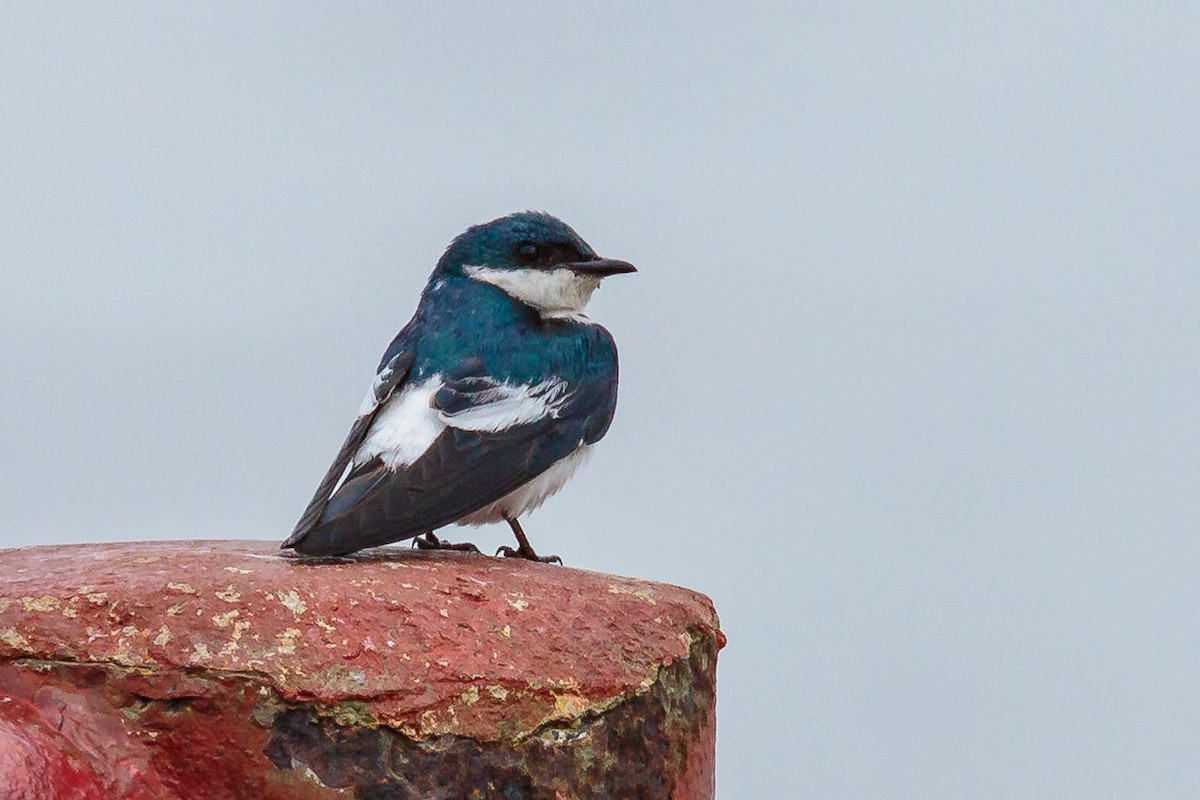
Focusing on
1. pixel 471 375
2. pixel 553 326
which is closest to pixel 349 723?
pixel 471 375

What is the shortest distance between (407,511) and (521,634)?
2.57ft

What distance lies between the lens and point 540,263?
232 inches

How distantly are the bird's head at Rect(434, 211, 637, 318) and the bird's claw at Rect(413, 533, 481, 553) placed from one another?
2.73 ft

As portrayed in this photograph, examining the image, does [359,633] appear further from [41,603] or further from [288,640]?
[41,603]

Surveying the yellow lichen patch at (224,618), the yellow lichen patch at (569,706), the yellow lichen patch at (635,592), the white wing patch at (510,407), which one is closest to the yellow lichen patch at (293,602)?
the yellow lichen patch at (224,618)

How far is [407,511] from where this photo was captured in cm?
487

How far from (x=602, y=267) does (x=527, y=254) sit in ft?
0.82

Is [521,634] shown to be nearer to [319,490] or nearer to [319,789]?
[319,789]

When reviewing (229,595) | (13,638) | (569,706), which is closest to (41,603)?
(13,638)

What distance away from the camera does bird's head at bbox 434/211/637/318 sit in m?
5.89

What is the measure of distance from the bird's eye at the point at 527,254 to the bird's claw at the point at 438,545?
94cm

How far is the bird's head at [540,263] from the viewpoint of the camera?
5887mm

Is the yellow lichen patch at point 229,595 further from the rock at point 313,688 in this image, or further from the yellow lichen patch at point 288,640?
the yellow lichen patch at point 288,640

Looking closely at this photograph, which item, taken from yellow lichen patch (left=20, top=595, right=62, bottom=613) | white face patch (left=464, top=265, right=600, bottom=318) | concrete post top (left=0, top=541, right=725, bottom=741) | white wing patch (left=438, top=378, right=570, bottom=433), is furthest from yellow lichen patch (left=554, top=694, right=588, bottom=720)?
white face patch (left=464, top=265, right=600, bottom=318)
